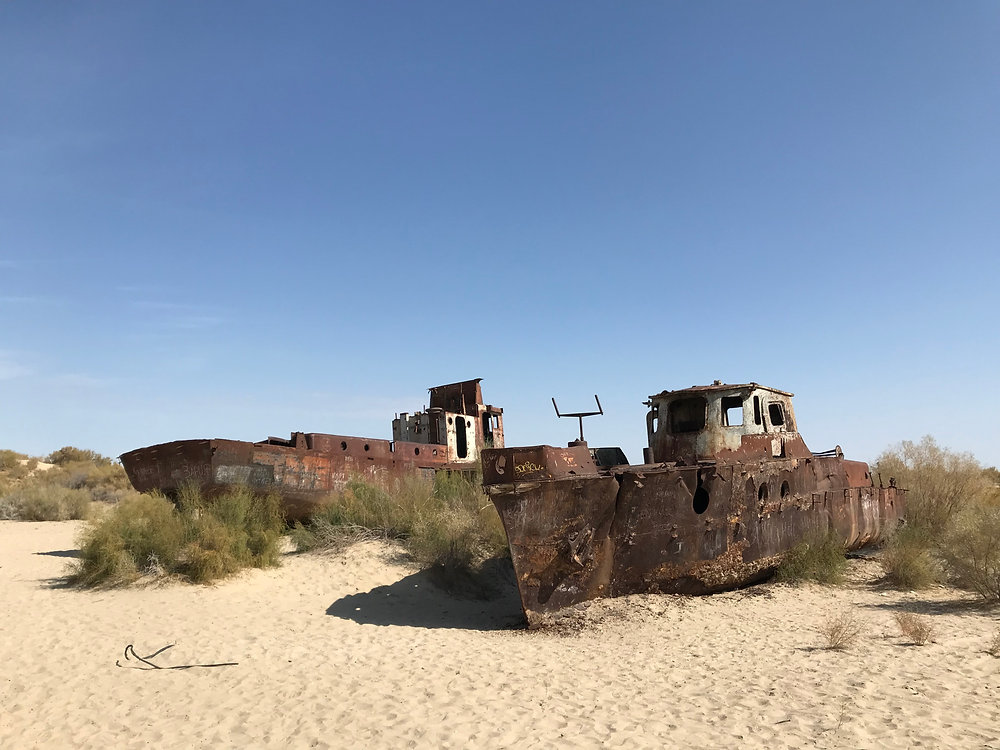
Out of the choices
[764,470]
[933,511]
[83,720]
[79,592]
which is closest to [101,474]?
[79,592]

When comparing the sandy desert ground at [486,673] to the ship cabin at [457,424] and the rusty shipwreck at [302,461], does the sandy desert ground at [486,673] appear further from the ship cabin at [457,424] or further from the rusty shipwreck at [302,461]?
the ship cabin at [457,424]

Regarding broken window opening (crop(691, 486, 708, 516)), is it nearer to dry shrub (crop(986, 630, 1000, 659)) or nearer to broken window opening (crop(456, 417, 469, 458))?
dry shrub (crop(986, 630, 1000, 659))

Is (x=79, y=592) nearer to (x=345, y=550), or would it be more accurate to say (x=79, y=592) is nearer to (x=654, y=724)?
(x=345, y=550)

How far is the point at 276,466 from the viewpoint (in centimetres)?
1259

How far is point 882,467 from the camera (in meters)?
17.0

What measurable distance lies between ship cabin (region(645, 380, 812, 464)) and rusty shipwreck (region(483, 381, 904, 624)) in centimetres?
2

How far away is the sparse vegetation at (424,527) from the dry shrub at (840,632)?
15.6 ft

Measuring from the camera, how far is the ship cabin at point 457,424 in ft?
58.4

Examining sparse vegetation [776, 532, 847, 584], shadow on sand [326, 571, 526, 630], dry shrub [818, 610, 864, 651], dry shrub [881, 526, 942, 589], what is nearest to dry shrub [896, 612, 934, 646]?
dry shrub [818, 610, 864, 651]

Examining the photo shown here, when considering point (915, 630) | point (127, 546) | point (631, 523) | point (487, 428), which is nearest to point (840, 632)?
point (915, 630)

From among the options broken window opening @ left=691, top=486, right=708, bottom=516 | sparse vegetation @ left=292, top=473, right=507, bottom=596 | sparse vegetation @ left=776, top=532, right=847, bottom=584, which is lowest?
sparse vegetation @ left=776, top=532, right=847, bottom=584

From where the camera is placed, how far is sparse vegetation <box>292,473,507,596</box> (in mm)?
10188

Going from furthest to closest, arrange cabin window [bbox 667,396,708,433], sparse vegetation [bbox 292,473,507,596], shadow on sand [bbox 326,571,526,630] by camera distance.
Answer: sparse vegetation [bbox 292,473,507,596]
cabin window [bbox 667,396,708,433]
shadow on sand [bbox 326,571,526,630]

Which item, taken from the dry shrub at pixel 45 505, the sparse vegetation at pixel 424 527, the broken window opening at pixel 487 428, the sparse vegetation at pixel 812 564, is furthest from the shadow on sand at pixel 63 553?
the sparse vegetation at pixel 812 564
